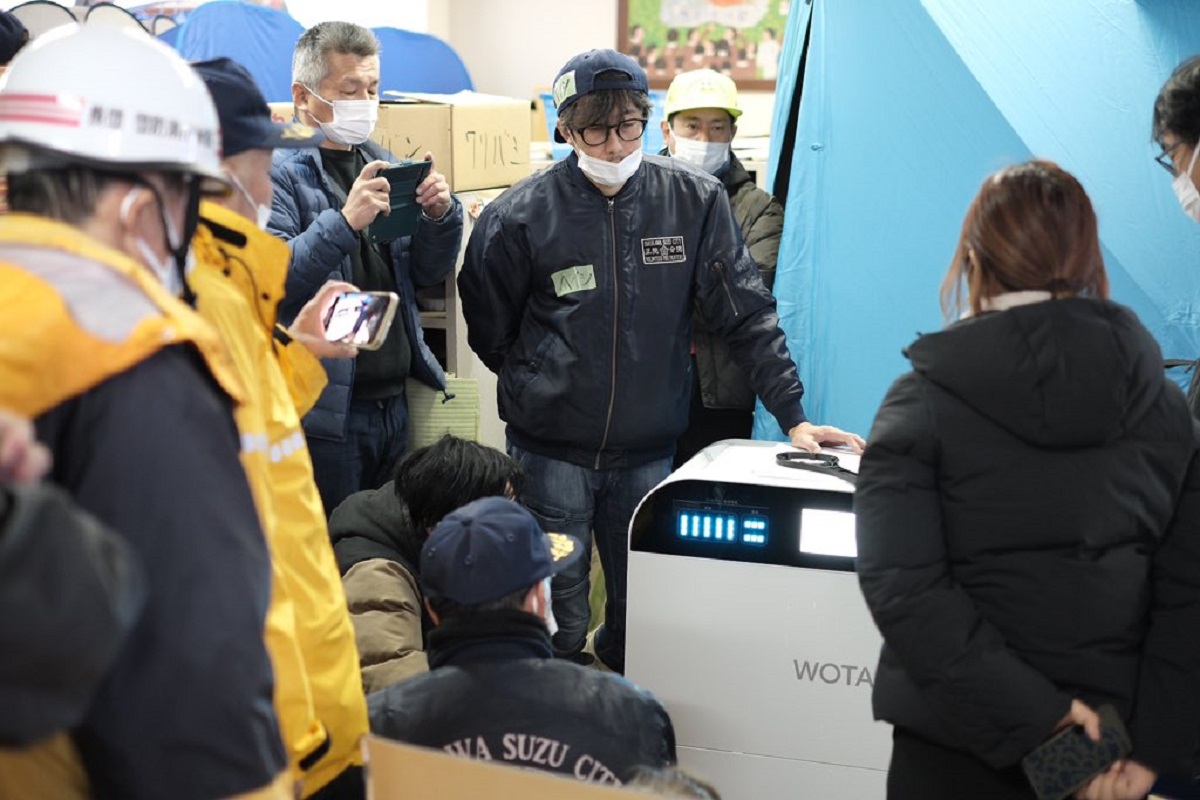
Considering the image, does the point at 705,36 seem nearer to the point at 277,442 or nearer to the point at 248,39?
the point at 248,39

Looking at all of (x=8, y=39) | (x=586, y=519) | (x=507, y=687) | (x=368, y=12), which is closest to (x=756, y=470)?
(x=586, y=519)

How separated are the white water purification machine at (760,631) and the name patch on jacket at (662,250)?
55 cm

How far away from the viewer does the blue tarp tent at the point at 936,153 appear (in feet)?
8.62

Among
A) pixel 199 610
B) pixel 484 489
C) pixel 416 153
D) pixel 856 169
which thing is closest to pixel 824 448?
pixel 484 489

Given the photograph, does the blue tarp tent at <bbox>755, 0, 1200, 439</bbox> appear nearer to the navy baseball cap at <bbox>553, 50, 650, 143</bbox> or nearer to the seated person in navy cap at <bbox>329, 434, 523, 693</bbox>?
the navy baseball cap at <bbox>553, 50, 650, 143</bbox>

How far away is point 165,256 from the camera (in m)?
1.07

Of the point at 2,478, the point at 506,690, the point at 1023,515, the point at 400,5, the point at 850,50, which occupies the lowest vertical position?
the point at 506,690

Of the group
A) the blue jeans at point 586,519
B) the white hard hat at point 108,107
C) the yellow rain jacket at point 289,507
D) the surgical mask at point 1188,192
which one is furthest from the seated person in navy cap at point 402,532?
the surgical mask at point 1188,192

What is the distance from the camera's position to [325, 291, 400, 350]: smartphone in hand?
1790 millimetres

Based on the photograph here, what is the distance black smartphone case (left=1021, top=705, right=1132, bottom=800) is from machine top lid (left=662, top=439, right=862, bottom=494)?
0.65m

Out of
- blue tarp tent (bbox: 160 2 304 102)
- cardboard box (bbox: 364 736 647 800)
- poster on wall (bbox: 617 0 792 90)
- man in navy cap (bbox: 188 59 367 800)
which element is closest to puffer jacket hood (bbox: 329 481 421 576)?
man in navy cap (bbox: 188 59 367 800)

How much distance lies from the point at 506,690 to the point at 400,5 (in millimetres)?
5561

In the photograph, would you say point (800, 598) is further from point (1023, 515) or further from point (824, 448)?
point (1023, 515)

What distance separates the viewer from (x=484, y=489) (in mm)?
2203
